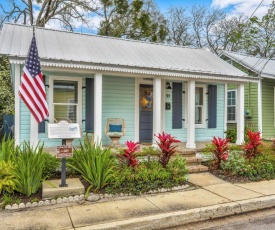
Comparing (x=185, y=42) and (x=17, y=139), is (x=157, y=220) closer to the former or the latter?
(x=17, y=139)

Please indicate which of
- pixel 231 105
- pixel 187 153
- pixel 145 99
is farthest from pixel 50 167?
pixel 231 105

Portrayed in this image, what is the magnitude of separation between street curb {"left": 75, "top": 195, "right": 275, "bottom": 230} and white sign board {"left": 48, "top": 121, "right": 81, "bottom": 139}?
176 centimetres

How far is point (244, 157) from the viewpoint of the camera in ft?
21.6

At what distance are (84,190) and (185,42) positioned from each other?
2223 centimetres

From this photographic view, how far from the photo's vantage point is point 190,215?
153 inches

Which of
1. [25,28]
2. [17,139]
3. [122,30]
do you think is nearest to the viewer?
[17,139]

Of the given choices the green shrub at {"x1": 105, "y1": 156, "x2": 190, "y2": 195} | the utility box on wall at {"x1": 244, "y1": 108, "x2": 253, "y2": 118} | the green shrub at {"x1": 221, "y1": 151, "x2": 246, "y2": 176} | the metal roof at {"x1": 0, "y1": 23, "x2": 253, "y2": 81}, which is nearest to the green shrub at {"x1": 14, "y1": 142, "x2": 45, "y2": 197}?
the green shrub at {"x1": 105, "y1": 156, "x2": 190, "y2": 195}

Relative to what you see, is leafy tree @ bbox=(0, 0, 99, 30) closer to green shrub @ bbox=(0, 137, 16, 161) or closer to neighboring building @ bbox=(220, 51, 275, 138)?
neighboring building @ bbox=(220, 51, 275, 138)

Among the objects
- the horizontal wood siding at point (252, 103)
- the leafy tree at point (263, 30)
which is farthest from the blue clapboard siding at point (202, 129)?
the leafy tree at point (263, 30)

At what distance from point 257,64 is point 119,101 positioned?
27.4ft

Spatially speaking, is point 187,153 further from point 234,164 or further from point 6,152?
point 6,152

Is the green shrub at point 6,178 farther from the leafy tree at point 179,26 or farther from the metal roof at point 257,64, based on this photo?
the leafy tree at point 179,26

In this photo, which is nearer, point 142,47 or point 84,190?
point 84,190

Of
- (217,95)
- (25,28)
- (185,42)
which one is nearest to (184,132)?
(217,95)
